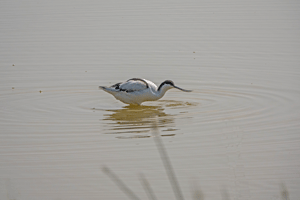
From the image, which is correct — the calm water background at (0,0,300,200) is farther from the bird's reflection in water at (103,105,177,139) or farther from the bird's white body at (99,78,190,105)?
the bird's white body at (99,78,190,105)

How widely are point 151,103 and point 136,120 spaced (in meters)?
1.73

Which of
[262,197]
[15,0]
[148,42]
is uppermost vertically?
[15,0]

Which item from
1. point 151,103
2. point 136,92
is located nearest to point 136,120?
point 136,92

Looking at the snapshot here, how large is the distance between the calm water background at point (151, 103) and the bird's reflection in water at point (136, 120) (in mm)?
24

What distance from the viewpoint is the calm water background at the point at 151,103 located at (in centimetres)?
678

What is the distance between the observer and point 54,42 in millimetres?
16250

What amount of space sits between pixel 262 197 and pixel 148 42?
33.9 ft

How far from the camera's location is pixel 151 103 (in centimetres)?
1137

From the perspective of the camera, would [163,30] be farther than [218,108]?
Yes

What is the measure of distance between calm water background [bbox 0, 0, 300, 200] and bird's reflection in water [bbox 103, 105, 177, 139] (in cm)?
2

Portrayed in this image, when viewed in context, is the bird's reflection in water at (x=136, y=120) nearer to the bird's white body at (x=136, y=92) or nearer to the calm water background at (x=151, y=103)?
the calm water background at (x=151, y=103)

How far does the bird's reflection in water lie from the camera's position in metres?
8.78

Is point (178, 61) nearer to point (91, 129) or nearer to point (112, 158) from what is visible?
point (91, 129)

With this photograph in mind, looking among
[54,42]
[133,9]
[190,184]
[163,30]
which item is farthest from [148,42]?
[190,184]
